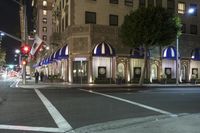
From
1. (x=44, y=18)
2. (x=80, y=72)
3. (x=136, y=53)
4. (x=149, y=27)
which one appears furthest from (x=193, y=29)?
(x=44, y=18)

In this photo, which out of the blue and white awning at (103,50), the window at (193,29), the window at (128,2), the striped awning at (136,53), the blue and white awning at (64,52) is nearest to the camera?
the blue and white awning at (103,50)

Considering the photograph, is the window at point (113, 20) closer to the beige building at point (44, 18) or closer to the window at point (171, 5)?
the window at point (171, 5)

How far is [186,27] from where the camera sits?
60969 mm

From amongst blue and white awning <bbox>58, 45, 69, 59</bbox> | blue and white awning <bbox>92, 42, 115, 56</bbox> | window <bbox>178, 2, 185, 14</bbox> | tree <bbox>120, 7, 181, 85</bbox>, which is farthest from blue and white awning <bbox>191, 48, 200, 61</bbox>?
blue and white awning <bbox>58, 45, 69, 59</bbox>

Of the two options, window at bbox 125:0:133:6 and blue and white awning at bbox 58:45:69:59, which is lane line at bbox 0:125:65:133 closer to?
blue and white awning at bbox 58:45:69:59

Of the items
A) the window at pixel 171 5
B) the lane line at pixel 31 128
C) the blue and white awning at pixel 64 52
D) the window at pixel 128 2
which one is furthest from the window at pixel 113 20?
the lane line at pixel 31 128

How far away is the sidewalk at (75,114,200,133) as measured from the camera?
39.9 ft

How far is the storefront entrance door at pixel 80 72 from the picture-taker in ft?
172

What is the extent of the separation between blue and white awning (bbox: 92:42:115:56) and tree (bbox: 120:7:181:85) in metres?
4.28

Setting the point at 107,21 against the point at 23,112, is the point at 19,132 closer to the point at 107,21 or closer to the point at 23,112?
the point at 23,112

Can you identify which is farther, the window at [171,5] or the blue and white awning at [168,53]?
the window at [171,5]

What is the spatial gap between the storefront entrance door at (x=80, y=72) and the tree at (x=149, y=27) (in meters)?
7.04

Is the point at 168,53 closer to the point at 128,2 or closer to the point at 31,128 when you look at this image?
the point at 128,2

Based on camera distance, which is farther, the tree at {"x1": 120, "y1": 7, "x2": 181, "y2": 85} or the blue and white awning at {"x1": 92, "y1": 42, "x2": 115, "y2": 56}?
the blue and white awning at {"x1": 92, "y1": 42, "x2": 115, "y2": 56}
